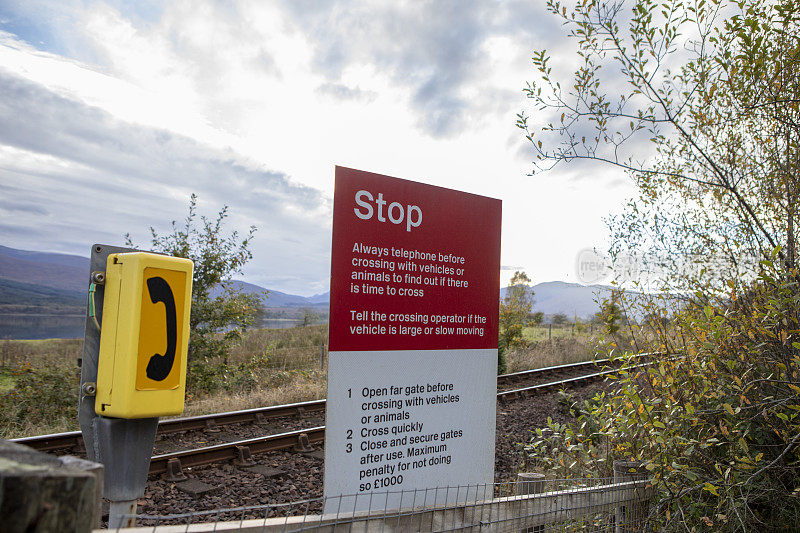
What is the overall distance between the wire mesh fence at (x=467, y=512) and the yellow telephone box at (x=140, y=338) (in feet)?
1.79

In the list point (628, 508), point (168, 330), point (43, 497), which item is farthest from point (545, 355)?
point (43, 497)

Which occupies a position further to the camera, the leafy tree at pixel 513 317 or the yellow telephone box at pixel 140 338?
the leafy tree at pixel 513 317

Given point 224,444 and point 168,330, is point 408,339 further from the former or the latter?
point 224,444

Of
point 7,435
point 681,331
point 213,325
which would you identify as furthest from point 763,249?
point 213,325

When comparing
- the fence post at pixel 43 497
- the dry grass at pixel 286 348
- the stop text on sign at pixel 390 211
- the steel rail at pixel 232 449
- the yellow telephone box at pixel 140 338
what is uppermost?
the stop text on sign at pixel 390 211

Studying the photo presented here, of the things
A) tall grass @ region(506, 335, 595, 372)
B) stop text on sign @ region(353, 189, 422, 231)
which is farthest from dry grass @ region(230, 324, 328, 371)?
stop text on sign @ region(353, 189, 422, 231)

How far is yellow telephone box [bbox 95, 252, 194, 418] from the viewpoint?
7.92 ft

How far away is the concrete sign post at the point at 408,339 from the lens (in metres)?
2.84

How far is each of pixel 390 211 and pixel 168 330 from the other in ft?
4.37

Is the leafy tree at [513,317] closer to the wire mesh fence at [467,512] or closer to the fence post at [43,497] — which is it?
the wire mesh fence at [467,512]

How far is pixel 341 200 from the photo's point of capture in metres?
2.88

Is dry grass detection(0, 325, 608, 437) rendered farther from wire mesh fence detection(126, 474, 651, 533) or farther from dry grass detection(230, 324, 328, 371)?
wire mesh fence detection(126, 474, 651, 533)

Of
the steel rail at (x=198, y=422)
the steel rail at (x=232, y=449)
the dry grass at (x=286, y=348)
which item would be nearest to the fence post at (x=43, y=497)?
the steel rail at (x=232, y=449)

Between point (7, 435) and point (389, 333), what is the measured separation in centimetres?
833
